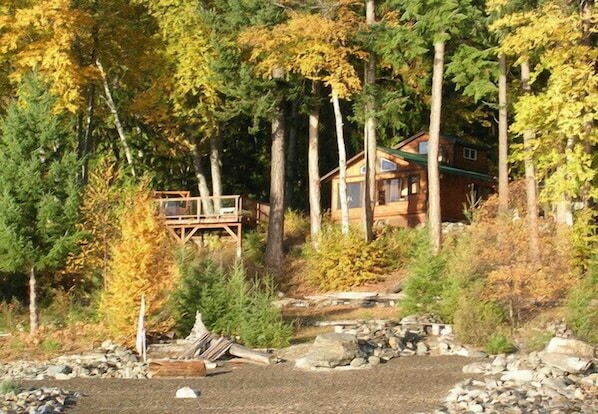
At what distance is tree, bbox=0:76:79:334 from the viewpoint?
29.1 m

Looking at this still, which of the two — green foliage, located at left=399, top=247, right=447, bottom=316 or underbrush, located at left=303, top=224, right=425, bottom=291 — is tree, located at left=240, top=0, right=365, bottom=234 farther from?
green foliage, located at left=399, top=247, right=447, bottom=316

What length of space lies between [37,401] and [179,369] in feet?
13.0

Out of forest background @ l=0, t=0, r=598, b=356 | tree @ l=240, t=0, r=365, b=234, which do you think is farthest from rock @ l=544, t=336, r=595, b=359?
tree @ l=240, t=0, r=365, b=234

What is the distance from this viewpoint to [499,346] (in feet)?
76.9

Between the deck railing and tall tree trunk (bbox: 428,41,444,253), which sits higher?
tall tree trunk (bbox: 428,41,444,253)

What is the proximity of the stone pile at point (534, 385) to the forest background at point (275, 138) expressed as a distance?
2880 mm

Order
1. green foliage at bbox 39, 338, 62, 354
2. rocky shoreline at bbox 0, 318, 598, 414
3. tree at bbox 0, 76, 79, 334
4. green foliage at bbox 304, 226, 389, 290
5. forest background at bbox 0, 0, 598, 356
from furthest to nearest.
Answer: green foliage at bbox 304, 226, 389, 290
tree at bbox 0, 76, 79, 334
forest background at bbox 0, 0, 598, 356
green foliage at bbox 39, 338, 62, 354
rocky shoreline at bbox 0, 318, 598, 414

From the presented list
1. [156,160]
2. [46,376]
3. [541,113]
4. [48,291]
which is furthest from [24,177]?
[156,160]

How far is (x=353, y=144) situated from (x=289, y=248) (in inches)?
382

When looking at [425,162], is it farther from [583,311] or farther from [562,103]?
[583,311]

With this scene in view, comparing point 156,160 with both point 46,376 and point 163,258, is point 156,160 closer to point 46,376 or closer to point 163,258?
point 163,258

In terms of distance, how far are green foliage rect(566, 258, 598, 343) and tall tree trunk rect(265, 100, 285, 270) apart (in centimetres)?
1456

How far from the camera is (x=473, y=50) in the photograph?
35.3m

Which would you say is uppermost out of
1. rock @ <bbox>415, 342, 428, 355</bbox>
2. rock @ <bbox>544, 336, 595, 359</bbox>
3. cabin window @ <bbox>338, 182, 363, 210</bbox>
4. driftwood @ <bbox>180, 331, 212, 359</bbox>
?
cabin window @ <bbox>338, 182, 363, 210</bbox>
